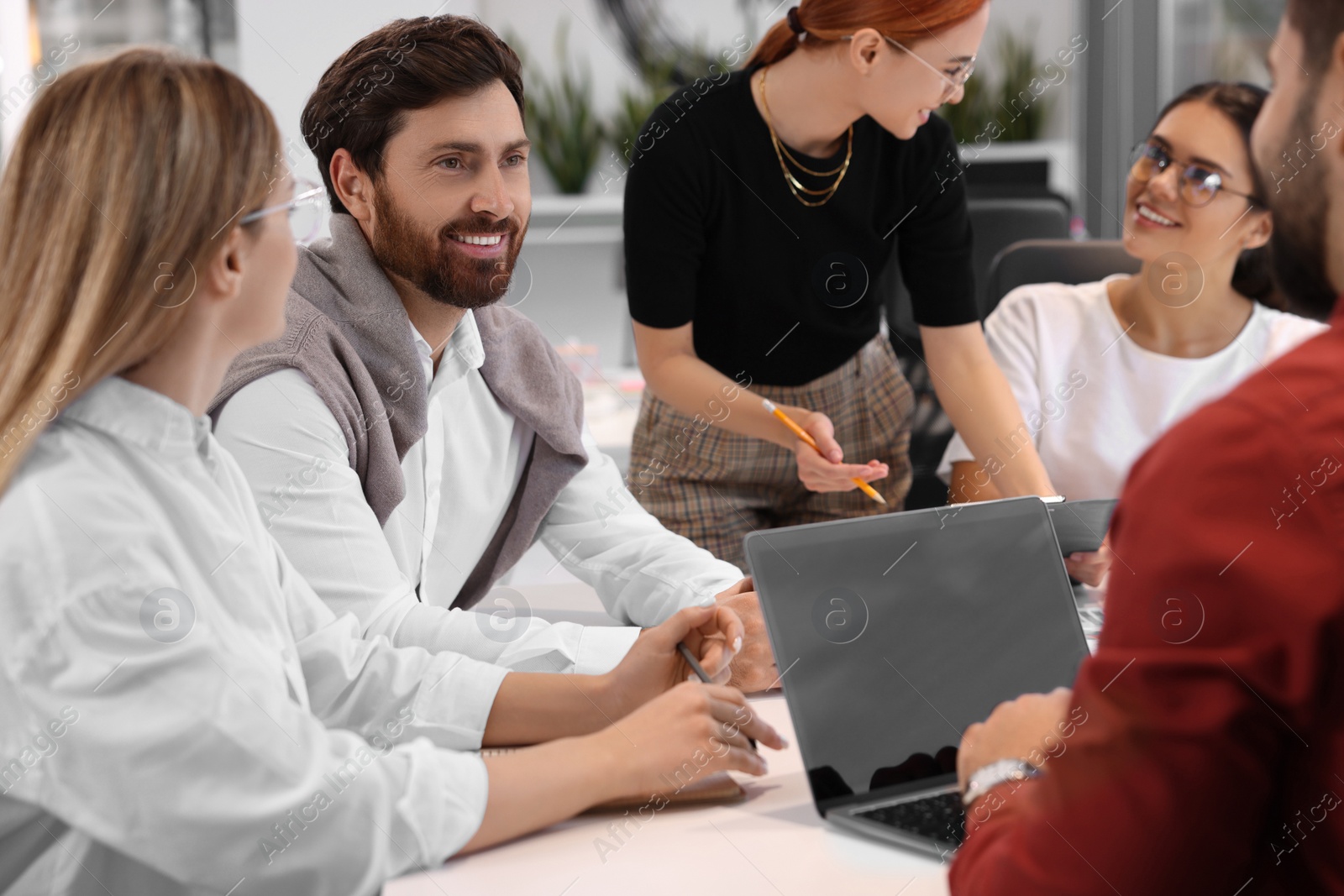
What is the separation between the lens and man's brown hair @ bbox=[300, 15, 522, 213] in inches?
57.8

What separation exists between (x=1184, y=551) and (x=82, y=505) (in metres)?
0.65

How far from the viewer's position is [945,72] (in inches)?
66.9

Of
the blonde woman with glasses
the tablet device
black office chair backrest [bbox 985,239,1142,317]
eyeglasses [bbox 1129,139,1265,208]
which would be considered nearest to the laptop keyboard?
the blonde woman with glasses

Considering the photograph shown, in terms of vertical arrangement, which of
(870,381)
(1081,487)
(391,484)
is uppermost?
(391,484)

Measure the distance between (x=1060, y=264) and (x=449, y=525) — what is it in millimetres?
1336

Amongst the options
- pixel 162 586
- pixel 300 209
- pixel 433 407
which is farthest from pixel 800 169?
pixel 162 586

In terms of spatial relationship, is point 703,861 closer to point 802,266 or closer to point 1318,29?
point 1318,29

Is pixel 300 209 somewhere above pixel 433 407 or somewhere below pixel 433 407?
above

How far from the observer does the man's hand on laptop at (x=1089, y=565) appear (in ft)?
4.63

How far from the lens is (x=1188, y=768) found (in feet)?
1.71

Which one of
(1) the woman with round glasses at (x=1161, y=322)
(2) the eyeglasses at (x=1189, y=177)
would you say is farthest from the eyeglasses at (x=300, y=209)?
(2) the eyeglasses at (x=1189, y=177)

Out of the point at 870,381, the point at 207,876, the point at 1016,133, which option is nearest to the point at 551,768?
the point at 207,876

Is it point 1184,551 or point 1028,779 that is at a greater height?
point 1184,551

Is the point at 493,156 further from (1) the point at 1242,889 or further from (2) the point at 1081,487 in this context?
(1) the point at 1242,889
